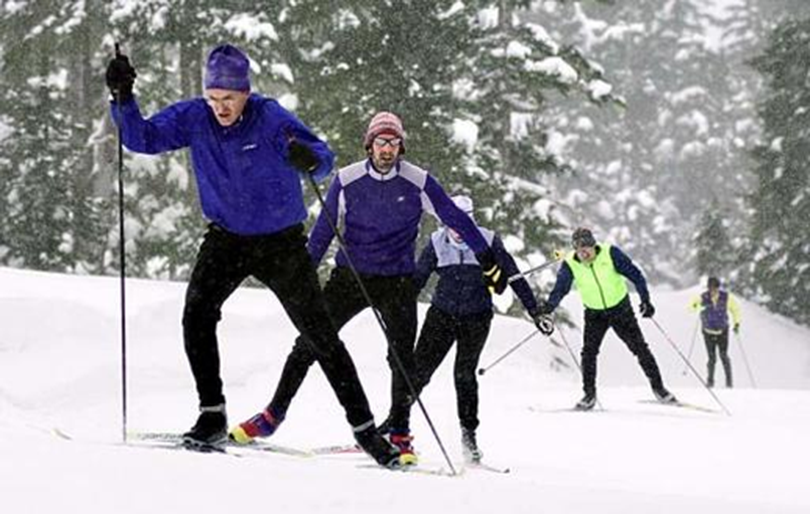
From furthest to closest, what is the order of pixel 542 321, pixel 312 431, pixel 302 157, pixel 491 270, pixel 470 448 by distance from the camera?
pixel 312 431, pixel 470 448, pixel 542 321, pixel 491 270, pixel 302 157

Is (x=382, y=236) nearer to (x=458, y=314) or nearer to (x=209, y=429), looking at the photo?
(x=458, y=314)

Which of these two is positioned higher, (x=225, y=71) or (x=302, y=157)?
(x=225, y=71)

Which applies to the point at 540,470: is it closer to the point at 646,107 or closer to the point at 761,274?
the point at 761,274

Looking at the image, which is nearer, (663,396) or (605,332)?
(605,332)

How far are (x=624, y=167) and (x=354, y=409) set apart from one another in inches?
2109

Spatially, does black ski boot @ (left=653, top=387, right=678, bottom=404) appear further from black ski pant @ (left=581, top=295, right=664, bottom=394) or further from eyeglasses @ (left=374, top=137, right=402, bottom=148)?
eyeglasses @ (left=374, top=137, right=402, bottom=148)

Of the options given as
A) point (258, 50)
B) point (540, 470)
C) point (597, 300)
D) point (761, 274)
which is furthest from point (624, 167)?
point (540, 470)

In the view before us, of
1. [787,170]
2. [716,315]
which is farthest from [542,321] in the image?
[787,170]

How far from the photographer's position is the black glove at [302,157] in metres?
5.14

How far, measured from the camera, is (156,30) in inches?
830

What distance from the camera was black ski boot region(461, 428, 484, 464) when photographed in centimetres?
757

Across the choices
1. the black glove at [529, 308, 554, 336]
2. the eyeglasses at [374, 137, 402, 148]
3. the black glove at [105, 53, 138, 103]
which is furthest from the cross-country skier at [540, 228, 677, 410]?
the black glove at [105, 53, 138, 103]

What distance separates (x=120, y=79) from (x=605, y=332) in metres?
8.03

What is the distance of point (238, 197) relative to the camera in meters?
5.30
